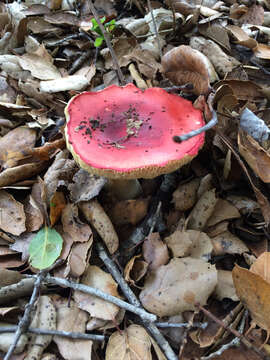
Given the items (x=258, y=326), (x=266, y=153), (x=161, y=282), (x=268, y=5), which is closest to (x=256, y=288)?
(x=258, y=326)

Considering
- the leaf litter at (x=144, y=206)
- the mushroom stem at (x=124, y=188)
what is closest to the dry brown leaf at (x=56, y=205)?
the leaf litter at (x=144, y=206)

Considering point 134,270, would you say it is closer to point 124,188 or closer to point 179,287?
point 179,287

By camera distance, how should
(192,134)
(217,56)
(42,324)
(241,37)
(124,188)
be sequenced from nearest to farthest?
(192,134), (42,324), (124,188), (217,56), (241,37)

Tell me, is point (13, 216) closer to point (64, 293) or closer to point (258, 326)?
point (64, 293)

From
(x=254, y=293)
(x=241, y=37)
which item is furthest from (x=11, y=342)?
(x=241, y=37)

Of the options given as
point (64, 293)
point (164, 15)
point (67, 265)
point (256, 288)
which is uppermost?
point (164, 15)

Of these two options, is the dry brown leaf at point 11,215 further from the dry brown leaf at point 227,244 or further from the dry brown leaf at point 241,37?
the dry brown leaf at point 241,37
